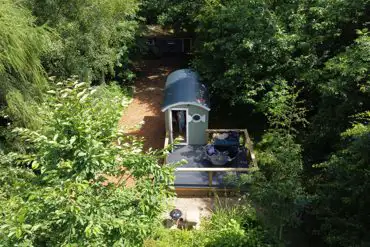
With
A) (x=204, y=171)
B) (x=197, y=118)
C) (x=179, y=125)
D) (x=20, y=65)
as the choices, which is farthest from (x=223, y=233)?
(x=20, y=65)

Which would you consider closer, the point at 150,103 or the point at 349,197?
the point at 349,197

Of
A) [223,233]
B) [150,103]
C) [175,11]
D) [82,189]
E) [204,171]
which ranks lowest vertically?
[223,233]

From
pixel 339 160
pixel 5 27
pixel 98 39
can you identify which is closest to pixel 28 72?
pixel 5 27

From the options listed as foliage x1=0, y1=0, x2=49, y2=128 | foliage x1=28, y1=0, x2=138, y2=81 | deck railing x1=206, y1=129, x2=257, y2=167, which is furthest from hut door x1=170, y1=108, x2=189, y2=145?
foliage x1=0, y1=0, x2=49, y2=128

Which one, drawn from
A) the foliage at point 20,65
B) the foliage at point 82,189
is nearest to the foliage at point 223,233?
the foliage at point 82,189

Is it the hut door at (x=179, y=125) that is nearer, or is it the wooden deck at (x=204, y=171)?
the wooden deck at (x=204, y=171)

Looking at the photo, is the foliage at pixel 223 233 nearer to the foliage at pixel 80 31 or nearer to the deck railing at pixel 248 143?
the deck railing at pixel 248 143

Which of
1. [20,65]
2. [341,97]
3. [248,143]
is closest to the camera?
[20,65]

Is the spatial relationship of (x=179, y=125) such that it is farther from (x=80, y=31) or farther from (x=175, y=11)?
(x=175, y=11)

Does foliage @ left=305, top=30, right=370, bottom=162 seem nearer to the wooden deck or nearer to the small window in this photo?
the wooden deck
